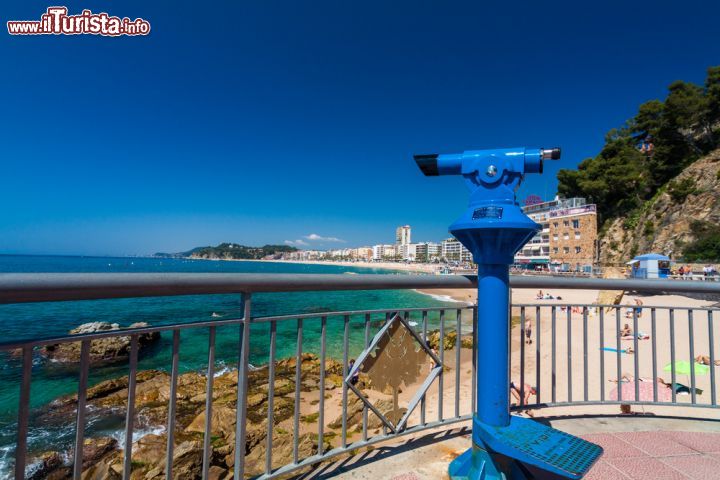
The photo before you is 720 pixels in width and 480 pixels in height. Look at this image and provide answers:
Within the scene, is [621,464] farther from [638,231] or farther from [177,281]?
[638,231]

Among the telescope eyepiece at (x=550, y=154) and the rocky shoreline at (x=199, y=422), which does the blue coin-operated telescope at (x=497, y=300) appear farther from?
the rocky shoreline at (x=199, y=422)

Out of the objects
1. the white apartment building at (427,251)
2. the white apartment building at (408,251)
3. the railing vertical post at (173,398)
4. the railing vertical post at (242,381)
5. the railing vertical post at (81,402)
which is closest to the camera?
the railing vertical post at (81,402)

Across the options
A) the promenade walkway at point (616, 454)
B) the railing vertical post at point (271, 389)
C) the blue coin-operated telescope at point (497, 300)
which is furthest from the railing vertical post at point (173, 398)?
the blue coin-operated telescope at point (497, 300)

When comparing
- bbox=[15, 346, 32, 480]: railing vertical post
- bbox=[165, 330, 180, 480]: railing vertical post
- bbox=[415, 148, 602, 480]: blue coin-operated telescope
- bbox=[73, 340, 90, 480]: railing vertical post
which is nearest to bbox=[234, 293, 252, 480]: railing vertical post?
bbox=[165, 330, 180, 480]: railing vertical post

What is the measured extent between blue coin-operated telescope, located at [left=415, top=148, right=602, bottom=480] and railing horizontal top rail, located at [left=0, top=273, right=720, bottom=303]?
365 millimetres

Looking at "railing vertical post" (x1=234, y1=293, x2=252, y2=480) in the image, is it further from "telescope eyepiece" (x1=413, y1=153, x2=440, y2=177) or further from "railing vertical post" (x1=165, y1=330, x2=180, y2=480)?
"telescope eyepiece" (x1=413, y1=153, x2=440, y2=177)

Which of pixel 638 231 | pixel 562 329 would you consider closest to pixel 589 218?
pixel 638 231

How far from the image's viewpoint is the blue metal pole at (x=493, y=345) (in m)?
1.70

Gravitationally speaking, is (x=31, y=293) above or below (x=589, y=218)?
below

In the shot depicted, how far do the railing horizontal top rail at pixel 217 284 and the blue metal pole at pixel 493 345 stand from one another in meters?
0.33

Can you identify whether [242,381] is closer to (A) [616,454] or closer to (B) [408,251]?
(A) [616,454]

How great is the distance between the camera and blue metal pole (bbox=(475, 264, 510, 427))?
170 cm

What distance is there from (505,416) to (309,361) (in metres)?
10.5

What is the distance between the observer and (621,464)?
80.4 inches
